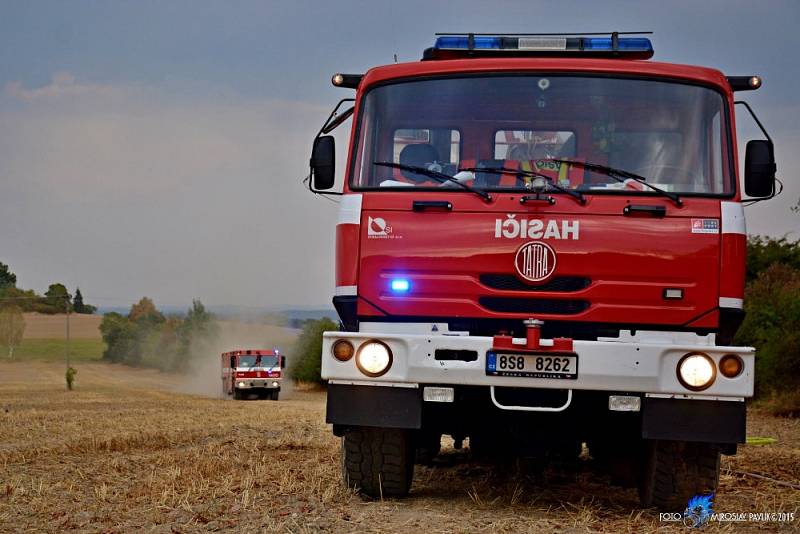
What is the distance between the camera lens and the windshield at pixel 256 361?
48594 millimetres

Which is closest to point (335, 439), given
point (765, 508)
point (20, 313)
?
point (765, 508)

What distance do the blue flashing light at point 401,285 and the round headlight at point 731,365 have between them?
6.45ft

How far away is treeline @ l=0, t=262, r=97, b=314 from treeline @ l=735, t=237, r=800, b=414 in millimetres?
45867

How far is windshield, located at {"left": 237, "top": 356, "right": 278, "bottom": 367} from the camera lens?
1913 inches

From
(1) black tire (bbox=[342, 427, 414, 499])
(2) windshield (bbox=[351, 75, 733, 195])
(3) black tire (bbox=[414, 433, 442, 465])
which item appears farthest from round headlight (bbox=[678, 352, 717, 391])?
(3) black tire (bbox=[414, 433, 442, 465])

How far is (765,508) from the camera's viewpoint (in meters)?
8.34

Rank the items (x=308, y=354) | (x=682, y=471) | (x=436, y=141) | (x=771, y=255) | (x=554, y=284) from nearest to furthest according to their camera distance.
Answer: (x=554, y=284)
(x=682, y=471)
(x=436, y=141)
(x=771, y=255)
(x=308, y=354)

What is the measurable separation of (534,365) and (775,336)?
22911mm

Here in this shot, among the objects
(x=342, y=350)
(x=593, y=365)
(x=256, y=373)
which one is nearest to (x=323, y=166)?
(x=342, y=350)

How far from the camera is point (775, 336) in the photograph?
28578 mm

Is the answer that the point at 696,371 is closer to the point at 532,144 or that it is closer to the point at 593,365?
the point at 593,365

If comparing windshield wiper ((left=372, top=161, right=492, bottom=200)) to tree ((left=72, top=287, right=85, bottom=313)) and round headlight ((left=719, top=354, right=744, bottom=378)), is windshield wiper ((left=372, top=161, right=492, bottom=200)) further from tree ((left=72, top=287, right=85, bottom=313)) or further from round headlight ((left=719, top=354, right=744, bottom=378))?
tree ((left=72, top=287, right=85, bottom=313))

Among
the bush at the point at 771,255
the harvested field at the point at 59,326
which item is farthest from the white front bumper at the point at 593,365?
the harvested field at the point at 59,326

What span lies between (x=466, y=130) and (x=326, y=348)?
1808 millimetres
